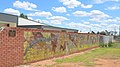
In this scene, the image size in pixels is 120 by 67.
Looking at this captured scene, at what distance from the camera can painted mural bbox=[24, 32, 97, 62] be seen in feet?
49.4

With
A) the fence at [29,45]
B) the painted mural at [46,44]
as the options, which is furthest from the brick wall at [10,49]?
the painted mural at [46,44]

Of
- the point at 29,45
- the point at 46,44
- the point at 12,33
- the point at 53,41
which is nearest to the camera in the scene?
the point at 12,33

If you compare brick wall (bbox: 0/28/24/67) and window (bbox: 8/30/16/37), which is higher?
window (bbox: 8/30/16/37)

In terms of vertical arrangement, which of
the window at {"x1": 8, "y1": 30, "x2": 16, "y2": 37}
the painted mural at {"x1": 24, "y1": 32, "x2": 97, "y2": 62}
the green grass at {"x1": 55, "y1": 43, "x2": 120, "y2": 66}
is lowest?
the green grass at {"x1": 55, "y1": 43, "x2": 120, "y2": 66}

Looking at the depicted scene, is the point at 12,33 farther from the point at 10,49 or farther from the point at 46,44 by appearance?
the point at 46,44

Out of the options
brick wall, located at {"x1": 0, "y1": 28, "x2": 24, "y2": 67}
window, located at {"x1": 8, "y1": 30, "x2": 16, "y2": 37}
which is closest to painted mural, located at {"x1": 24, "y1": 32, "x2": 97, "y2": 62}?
brick wall, located at {"x1": 0, "y1": 28, "x2": 24, "y2": 67}

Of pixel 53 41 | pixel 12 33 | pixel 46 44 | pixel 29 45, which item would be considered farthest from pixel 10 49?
pixel 53 41

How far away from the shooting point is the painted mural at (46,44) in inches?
593

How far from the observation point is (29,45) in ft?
49.4

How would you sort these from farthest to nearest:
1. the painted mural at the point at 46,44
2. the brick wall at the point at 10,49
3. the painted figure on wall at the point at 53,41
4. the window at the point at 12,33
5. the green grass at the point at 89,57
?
the painted figure on wall at the point at 53,41, the green grass at the point at 89,57, the painted mural at the point at 46,44, the window at the point at 12,33, the brick wall at the point at 10,49

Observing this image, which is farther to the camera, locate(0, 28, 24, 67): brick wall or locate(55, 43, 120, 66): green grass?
locate(55, 43, 120, 66): green grass

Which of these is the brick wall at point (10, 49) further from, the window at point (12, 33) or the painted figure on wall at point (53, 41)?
the painted figure on wall at point (53, 41)

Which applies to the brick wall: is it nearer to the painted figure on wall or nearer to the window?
the window

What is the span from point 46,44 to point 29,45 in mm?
2730
